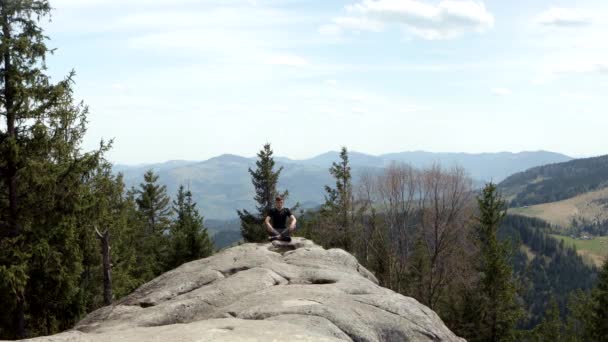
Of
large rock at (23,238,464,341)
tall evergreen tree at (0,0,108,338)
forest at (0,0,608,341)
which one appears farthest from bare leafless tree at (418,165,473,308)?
tall evergreen tree at (0,0,108,338)

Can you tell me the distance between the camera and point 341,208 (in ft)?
191

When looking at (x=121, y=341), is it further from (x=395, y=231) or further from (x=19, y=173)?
(x=395, y=231)

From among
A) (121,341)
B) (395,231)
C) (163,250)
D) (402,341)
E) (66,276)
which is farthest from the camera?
(163,250)

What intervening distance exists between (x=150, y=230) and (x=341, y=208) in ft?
89.9

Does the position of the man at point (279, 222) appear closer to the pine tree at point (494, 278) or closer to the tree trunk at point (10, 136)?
the tree trunk at point (10, 136)

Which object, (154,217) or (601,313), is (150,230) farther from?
(601,313)

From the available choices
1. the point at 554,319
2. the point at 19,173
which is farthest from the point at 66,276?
the point at 554,319

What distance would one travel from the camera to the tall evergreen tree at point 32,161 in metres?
20.1

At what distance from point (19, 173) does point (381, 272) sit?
3971 centimetres

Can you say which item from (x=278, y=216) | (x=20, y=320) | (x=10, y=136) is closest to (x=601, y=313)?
(x=278, y=216)

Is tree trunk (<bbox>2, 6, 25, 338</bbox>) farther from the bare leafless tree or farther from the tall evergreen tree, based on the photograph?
the bare leafless tree

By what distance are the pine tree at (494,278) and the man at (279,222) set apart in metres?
26.5

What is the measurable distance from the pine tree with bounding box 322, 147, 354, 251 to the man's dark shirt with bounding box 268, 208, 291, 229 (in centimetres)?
3106

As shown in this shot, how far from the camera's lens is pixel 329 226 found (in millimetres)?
52125
